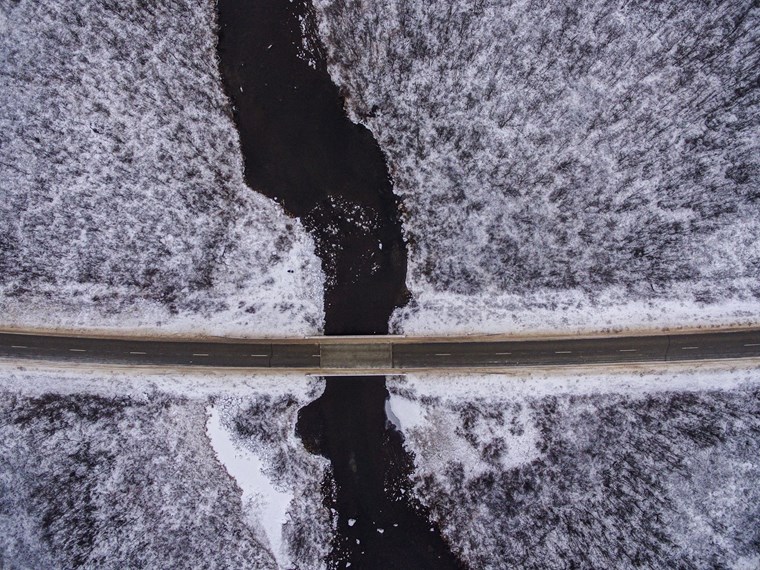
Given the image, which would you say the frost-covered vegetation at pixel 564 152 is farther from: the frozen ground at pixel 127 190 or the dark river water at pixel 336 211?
the frozen ground at pixel 127 190

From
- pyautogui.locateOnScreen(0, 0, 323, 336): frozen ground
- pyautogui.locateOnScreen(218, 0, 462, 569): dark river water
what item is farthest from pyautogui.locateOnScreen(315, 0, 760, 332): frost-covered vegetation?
pyautogui.locateOnScreen(0, 0, 323, 336): frozen ground

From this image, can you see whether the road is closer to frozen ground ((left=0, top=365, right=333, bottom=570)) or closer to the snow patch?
frozen ground ((left=0, top=365, right=333, bottom=570))

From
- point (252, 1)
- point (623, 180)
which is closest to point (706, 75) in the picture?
point (623, 180)

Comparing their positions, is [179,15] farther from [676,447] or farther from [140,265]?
[676,447]

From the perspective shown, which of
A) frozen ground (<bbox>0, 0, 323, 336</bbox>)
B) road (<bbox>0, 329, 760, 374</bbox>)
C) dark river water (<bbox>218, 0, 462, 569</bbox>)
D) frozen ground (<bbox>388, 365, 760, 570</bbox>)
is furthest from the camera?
dark river water (<bbox>218, 0, 462, 569</bbox>)

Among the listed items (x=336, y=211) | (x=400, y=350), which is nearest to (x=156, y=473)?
(x=400, y=350)

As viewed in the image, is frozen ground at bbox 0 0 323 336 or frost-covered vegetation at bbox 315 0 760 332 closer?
frost-covered vegetation at bbox 315 0 760 332
